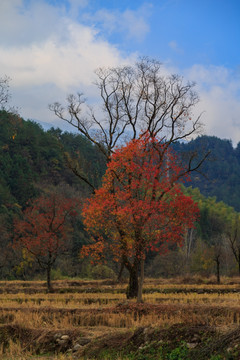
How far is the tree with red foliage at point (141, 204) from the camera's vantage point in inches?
892

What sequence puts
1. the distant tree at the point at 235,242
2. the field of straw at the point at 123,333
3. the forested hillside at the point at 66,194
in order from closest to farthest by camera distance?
the field of straw at the point at 123,333
the distant tree at the point at 235,242
the forested hillside at the point at 66,194

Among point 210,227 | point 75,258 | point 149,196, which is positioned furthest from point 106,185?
point 210,227

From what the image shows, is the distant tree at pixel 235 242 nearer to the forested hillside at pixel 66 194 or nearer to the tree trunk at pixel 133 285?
the forested hillside at pixel 66 194

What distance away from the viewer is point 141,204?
73.0 ft

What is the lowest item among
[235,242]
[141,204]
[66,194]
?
[235,242]

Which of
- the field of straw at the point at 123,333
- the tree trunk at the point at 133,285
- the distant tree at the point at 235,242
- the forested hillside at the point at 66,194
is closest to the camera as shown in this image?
the field of straw at the point at 123,333

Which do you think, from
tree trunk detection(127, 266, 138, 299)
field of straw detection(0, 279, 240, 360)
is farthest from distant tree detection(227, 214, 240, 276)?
field of straw detection(0, 279, 240, 360)

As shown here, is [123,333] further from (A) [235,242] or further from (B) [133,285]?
(A) [235,242]

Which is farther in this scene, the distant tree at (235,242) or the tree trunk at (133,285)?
the distant tree at (235,242)

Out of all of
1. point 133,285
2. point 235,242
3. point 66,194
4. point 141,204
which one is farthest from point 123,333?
point 66,194

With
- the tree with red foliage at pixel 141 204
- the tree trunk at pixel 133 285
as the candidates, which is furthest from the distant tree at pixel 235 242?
the tree with red foliage at pixel 141 204

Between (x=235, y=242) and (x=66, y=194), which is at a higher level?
(x=66, y=194)

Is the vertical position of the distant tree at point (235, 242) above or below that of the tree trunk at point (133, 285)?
above

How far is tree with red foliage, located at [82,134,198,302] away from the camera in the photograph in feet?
74.3
